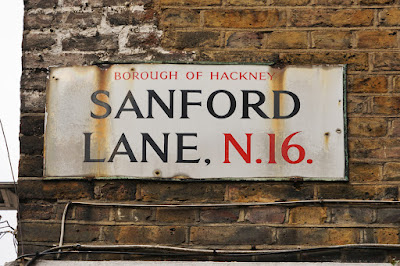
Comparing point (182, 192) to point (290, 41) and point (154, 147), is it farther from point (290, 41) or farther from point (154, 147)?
point (290, 41)

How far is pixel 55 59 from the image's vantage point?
8.76 feet

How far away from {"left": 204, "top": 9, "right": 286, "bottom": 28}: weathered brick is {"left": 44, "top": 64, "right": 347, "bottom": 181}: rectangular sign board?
218 mm

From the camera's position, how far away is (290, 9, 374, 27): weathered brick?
262 centimetres

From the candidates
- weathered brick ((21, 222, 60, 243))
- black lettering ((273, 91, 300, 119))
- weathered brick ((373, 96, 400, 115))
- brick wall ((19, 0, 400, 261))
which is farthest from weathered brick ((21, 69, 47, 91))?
weathered brick ((373, 96, 400, 115))

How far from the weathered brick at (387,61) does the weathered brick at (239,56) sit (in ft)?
1.59

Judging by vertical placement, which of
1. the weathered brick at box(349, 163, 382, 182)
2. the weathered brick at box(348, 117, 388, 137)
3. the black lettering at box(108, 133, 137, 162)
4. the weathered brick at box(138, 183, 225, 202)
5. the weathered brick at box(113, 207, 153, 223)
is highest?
the weathered brick at box(348, 117, 388, 137)

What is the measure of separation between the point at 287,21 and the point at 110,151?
1077 mm

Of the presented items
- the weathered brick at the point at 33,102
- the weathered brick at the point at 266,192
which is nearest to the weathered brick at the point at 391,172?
the weathered brick at the point at 266,192

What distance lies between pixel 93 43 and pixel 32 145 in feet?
1.93

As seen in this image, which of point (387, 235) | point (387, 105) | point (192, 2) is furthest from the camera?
point (192, 2)

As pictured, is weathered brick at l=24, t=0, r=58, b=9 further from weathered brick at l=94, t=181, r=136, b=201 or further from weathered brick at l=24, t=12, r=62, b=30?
weathered brick at l=94, t=181, r=136, b=201

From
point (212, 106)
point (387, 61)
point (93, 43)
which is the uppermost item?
→ point (93, 43)

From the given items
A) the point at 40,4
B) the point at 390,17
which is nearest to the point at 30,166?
the point at 40,4

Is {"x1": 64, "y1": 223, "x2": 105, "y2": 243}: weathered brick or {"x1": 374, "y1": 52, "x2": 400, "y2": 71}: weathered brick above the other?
{"x1": 374, "y1": 52, "x2": 400, "y2": 71}: weathered brick
